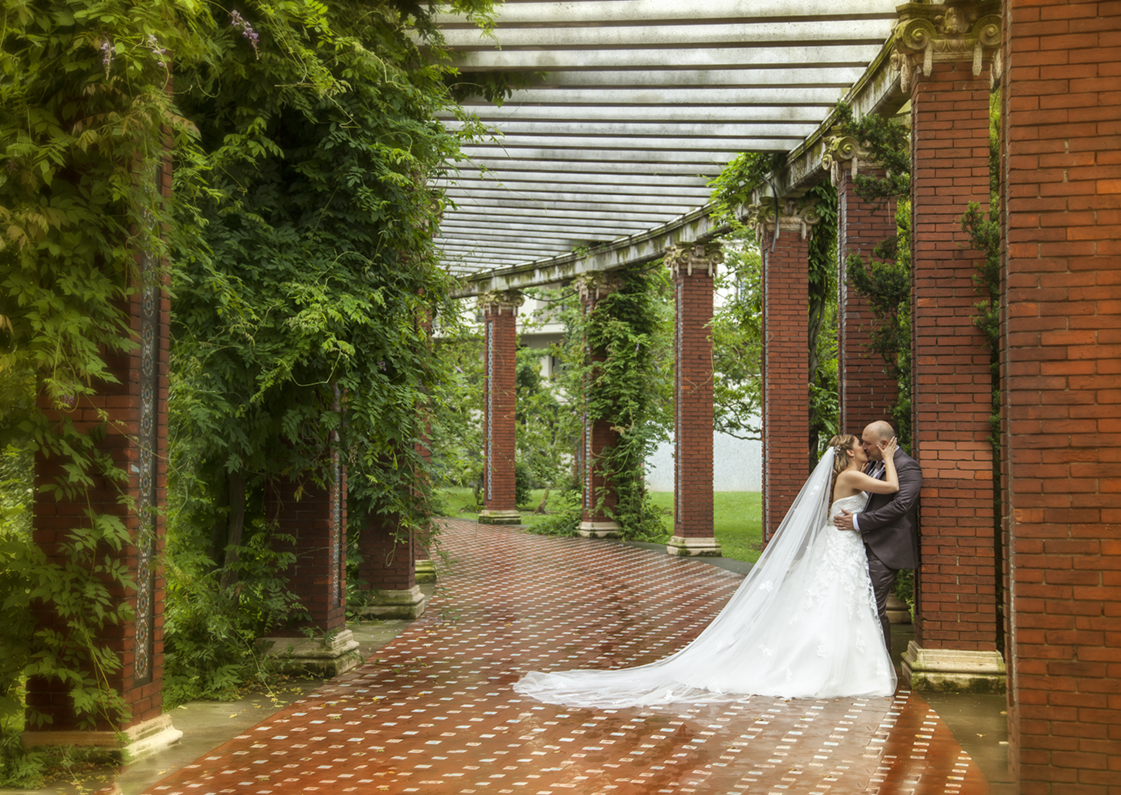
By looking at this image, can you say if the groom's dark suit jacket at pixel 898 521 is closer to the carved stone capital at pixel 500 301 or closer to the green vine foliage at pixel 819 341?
the green vine foliage at pixel 819 341

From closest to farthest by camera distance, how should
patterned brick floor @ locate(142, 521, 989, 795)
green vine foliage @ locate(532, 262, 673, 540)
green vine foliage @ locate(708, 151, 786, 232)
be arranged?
patterned brick floor @ locate(142, 521, 989, 795) < green vine foliage @ locate(708, 151, 786, 232) < green vine foliage @ locate(532, 262, 673, 540)

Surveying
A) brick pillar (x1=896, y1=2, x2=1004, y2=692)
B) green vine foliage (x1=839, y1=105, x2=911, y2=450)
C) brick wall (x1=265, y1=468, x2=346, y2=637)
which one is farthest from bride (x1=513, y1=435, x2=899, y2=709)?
brick wall (x1=265, y1=468, x2=346, y2=637)

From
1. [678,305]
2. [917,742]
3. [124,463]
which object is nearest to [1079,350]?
[917,742]

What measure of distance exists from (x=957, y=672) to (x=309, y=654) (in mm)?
4926

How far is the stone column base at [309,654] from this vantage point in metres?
7.56

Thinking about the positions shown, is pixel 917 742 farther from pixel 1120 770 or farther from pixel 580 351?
pixel 580 351

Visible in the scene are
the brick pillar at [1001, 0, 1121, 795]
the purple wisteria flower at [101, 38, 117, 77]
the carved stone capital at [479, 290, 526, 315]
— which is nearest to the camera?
the brick pillar at [1001, 0, 1121, 795]

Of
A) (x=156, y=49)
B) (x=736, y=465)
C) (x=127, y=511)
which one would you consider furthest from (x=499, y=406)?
(x=736, y=465)

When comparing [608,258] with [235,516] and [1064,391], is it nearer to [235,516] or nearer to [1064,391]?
[235,516]

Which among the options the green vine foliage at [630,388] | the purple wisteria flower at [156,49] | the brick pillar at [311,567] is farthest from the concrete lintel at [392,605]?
the green vine foliage at [630,388]

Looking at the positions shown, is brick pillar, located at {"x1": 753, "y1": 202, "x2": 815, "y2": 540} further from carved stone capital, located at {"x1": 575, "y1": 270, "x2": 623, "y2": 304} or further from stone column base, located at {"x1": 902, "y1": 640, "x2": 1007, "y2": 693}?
stone column base, located at {"x1": 902, "y1": 640, "x2": 1007, "y2": 693}

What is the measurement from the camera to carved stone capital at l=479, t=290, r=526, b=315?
70.9 feet

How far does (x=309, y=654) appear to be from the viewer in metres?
7.62

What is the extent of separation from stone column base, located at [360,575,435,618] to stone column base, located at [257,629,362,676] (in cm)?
235
